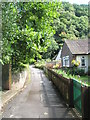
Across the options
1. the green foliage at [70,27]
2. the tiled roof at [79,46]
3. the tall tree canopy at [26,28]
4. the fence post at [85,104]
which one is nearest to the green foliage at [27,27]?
the tall tree canopy at [26,28]

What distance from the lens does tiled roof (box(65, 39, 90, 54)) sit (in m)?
24.3

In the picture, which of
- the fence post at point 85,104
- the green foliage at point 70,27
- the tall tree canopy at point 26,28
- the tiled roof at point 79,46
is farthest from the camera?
the green foliage at point 70,27

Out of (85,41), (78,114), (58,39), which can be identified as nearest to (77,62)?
(85,41)

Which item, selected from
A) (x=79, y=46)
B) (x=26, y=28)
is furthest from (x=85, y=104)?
(x=79, y=46)

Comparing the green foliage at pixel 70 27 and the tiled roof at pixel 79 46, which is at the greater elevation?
the green foliage at pixel 70 27

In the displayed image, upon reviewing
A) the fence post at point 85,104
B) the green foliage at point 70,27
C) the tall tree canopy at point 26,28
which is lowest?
the fence post at point 85,104

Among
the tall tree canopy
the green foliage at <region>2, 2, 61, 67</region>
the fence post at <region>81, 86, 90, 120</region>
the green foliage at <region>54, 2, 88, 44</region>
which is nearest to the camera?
the fence post at <region>81, 86, 90, 120</region>

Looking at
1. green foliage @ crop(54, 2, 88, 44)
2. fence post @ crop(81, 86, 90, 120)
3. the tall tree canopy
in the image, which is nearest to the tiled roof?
the tall tree canopy

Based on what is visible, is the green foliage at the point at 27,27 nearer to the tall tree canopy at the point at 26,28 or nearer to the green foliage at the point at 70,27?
the tall tree canopy at the point at 26,28

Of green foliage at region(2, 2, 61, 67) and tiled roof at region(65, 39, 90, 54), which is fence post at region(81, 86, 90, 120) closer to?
green foliage at region(2, 2, 61, 67)

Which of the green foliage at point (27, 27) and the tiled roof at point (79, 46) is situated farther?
the tiled roof at point (79, 46)

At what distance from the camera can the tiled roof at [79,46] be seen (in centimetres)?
2433

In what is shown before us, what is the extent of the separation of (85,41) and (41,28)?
19.2 meters

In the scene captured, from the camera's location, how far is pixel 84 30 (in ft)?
225
